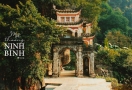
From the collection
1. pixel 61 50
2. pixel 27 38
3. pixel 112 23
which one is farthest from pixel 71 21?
pixel 112 23

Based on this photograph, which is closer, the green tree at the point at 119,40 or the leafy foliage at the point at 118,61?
the leafy foliage at the point at 118,61

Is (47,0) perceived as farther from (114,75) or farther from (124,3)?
(124,3)

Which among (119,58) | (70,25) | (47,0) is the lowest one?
(119,58)

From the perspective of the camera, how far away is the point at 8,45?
17312 mm

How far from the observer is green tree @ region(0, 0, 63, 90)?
57.9 feet

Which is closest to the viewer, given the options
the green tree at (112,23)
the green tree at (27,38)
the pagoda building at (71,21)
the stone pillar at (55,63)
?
the green tree at (27,38)

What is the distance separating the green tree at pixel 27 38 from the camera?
17.6 m

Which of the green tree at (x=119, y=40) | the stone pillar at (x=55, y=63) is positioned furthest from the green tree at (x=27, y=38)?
the green tree at (x=119, y=40)

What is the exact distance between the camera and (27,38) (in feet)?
58.2

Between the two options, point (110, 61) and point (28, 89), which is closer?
point (28, 89)

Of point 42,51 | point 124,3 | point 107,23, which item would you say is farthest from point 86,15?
point 124,3

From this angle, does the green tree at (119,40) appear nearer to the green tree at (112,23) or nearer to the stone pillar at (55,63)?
the green tree at (112,23)

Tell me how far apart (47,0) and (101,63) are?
340 inches

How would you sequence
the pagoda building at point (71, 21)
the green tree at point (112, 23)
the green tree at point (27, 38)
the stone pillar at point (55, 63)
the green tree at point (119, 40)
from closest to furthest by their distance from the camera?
1. the green tree at point (27, 38)
2. the stone pillar at point (55, 63)
3. the pagoda building at point (71, 21)
4. the green tree at point (119, 40)
5. the green tree at point (112, 23)
